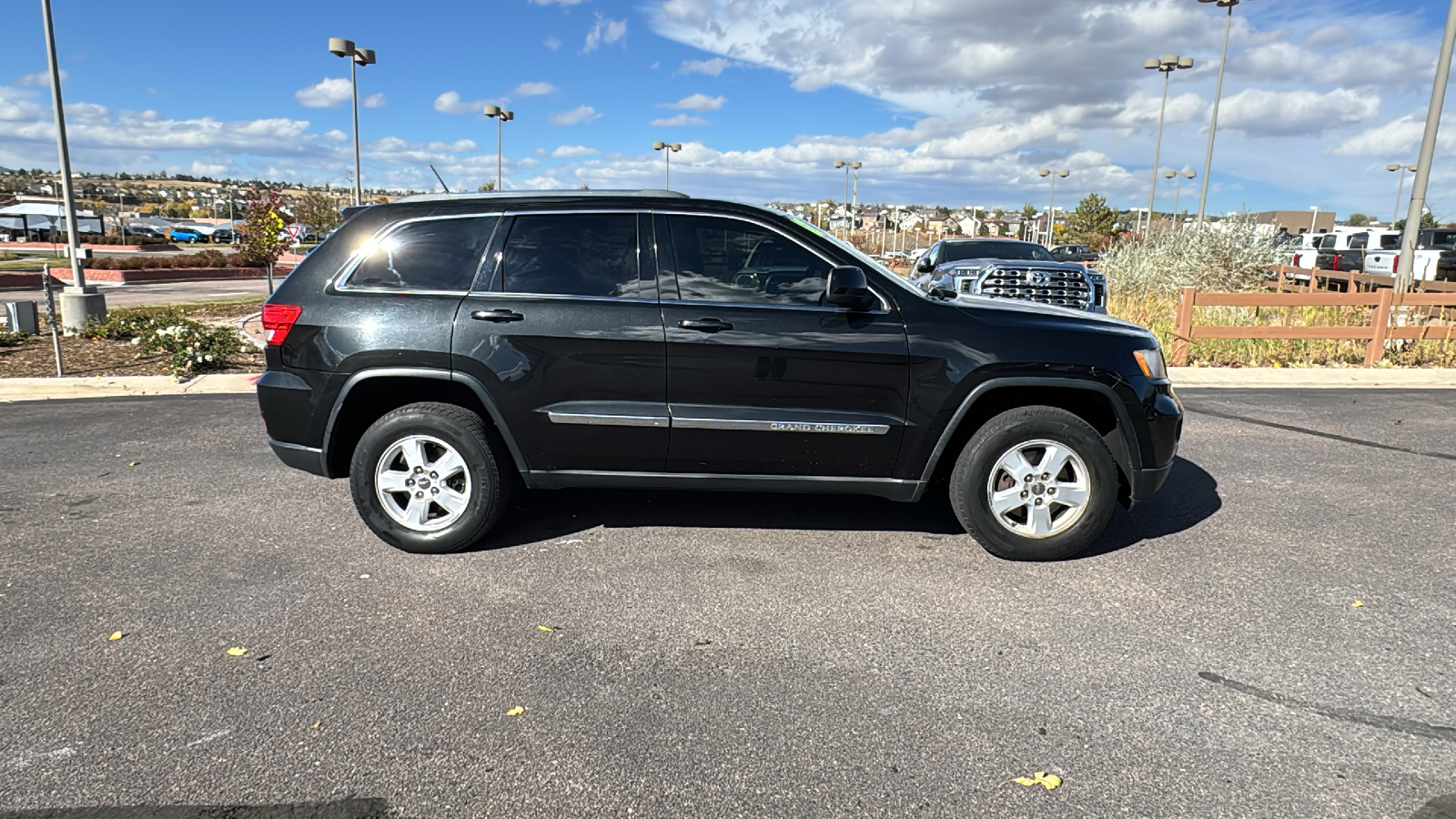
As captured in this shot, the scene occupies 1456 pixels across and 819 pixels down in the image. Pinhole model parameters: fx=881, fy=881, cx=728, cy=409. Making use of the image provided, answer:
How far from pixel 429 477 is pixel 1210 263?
1774 cm

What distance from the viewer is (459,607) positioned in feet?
12.7

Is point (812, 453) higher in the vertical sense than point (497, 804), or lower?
higher

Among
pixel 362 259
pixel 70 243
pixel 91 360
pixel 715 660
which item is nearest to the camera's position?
pixel 715 660

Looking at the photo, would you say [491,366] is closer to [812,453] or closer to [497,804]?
[812,453]

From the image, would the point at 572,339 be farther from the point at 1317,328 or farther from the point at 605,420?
the point at 1317,328

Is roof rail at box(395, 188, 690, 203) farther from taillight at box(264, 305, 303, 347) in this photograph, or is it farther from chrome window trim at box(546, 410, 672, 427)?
chrome window trim at box(546, 410, 672, 427)

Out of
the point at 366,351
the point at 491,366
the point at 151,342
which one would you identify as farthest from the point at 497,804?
the point at 151,342

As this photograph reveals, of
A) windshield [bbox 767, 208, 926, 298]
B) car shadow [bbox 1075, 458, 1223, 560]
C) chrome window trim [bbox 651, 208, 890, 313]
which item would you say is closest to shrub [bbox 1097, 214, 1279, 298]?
car shadow [bbox 1075, 458, 1223, 560]

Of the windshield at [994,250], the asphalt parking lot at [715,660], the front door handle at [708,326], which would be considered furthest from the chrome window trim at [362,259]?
the windshield at [994,250]

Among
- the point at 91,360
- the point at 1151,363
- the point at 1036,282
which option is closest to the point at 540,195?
the point at 1151,363

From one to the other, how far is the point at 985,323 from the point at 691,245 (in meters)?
1.51

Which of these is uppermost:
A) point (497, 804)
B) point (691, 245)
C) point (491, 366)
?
point (691, 245)

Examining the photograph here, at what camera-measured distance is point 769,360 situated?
4320 mm

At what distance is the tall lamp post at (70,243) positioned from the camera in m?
12.6
